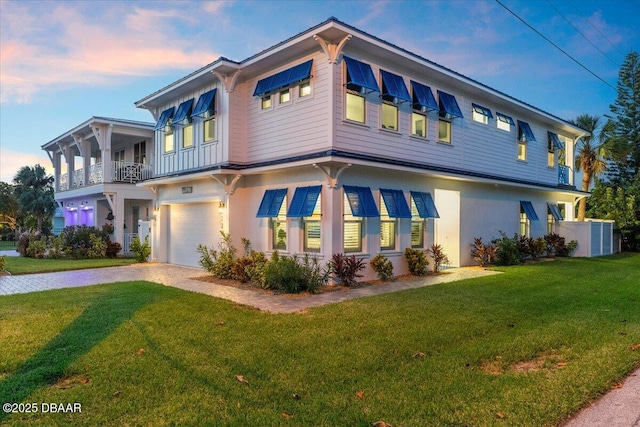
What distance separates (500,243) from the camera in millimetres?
15516

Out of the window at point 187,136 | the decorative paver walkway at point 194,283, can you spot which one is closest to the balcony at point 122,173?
the window at point 187,136

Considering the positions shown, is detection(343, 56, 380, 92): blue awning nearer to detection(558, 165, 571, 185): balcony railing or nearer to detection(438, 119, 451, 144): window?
detection(438, 119, 451, 144): window

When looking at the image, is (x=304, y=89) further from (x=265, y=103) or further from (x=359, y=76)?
(x=265, y=103)

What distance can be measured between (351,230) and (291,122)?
11.7 feet

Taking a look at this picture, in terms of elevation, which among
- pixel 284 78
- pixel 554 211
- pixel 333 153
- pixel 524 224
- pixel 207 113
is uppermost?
pixel 284 78

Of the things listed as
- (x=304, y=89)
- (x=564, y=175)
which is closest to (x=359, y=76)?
(x=304, y=89)

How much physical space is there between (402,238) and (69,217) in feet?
77.1

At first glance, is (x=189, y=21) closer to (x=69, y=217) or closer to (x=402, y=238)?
(x=402, y=238)

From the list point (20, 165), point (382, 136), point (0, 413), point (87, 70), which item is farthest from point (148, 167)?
point (20, 165)

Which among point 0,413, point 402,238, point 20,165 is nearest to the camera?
point 0,413

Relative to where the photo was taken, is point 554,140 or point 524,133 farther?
point 554,140

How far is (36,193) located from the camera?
33.7m

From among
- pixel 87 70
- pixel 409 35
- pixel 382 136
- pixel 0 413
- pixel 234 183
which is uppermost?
pixel 409 35

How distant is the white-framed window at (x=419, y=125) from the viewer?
12.9 meters
